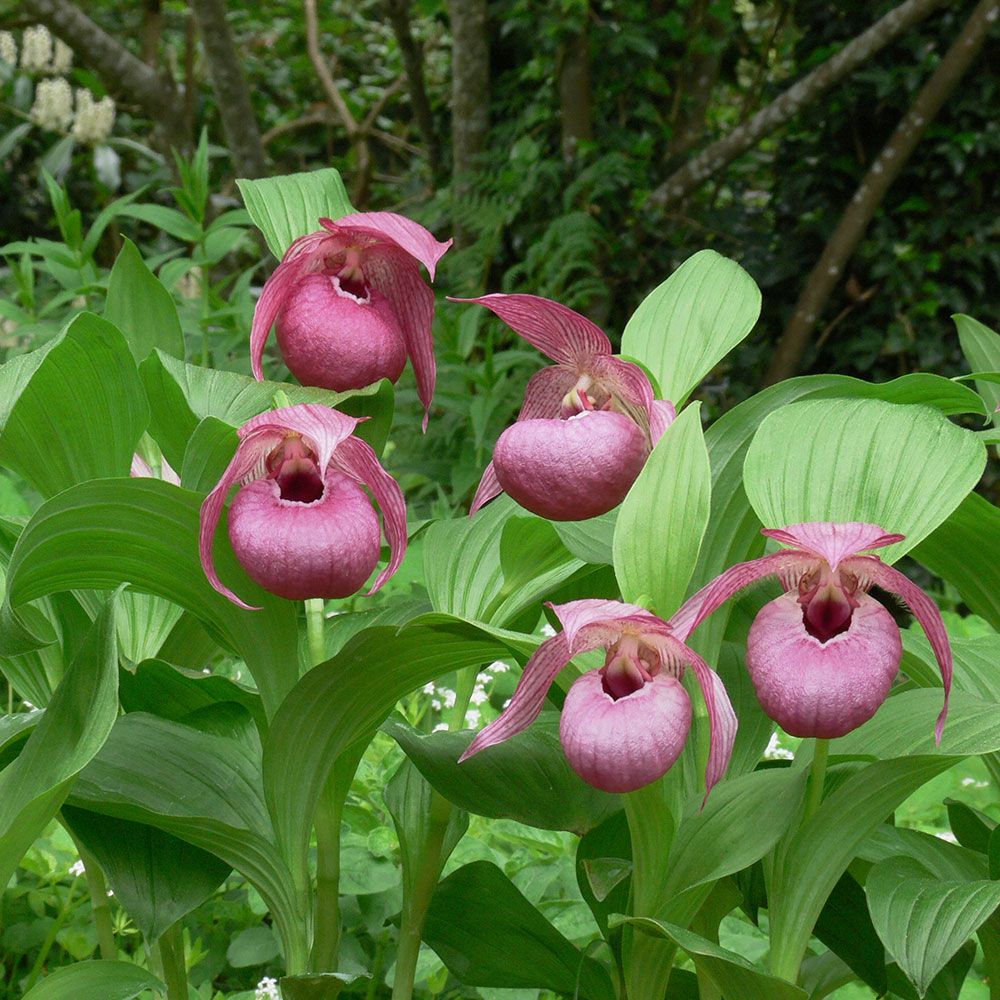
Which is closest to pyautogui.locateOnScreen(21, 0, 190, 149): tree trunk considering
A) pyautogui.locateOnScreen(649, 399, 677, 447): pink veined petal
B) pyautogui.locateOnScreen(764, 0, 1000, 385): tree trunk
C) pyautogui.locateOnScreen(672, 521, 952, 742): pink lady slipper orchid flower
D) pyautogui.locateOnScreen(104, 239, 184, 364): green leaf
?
pyautogui.locateOnScreen(764, 0, 1000, 385): tree trunk

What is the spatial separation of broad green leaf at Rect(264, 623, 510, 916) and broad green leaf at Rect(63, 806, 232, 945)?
0.19 ft

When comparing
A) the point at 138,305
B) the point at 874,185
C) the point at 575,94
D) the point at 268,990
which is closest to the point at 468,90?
the point at 575,94

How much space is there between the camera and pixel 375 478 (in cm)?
57

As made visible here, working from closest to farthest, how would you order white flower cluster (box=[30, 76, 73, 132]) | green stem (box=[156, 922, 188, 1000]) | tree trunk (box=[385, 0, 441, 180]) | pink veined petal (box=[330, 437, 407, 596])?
pink veined petal (box=[330, 437, 407, 596]) → green stem (box=[156, 922, 188, 1000]) → tree trunk (box=[385, 0, 441, 180]) → white flower cluster (box=[30, 76, 73, 132])

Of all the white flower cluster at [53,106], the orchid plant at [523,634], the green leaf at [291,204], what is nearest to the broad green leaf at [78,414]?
the orchid plant at [523,634]

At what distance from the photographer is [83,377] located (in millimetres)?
591

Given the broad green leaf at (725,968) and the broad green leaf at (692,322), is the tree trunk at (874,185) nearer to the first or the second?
the broad green leaf at (692,322)

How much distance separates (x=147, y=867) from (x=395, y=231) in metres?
0.37

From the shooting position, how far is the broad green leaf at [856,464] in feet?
1.61

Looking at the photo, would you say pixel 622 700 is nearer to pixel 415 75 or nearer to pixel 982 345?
pixel 982 345

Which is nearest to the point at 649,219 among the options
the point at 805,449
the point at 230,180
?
the point at 230,180

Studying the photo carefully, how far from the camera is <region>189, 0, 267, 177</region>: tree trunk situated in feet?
8.20

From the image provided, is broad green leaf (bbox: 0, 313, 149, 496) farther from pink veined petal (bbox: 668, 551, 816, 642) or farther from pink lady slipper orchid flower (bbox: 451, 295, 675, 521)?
pink veined petal (bbox: 668, 551, 816, 642)

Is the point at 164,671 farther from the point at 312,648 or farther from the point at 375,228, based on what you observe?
the point at 375,228
